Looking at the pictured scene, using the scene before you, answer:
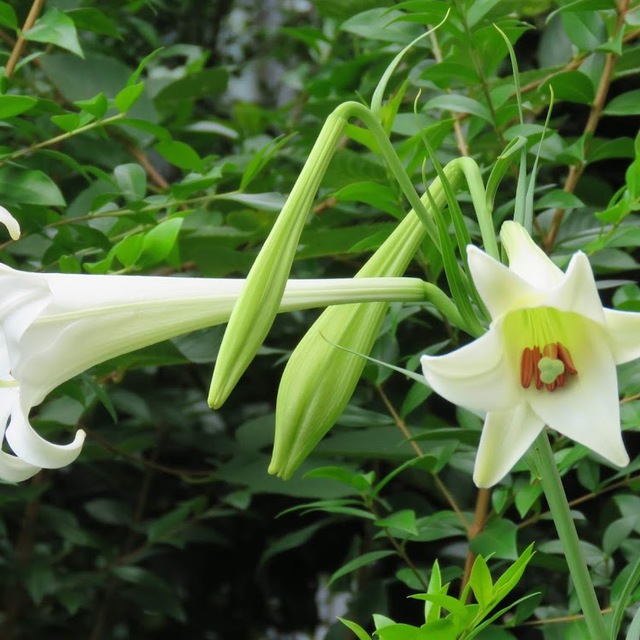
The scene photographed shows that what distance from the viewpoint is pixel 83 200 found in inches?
42.6

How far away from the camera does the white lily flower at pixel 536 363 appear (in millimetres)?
448

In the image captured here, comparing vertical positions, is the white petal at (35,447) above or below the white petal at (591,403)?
below

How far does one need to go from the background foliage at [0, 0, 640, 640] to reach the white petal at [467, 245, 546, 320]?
12.1 inches

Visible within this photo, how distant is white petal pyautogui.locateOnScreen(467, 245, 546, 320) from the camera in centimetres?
44

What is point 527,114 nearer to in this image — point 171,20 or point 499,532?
point 499,532

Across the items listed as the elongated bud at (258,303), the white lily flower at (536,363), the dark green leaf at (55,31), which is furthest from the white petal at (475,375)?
the dark green leaf at (55,31)

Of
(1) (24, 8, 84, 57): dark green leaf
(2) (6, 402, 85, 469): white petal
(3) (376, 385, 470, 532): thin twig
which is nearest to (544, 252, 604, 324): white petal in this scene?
(2) (6, 402, 85, 469): white petal

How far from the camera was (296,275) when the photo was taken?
1178mm

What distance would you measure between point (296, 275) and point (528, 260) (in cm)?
68

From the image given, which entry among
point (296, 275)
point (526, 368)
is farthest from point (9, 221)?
point (296, 275)

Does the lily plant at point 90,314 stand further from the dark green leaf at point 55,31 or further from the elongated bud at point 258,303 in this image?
the dark green leaf at point 55,31

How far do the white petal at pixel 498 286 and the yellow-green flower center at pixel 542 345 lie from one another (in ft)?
0.17

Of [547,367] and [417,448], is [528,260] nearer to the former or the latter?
[547,367]

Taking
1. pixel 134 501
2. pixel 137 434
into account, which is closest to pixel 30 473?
pixel 137 434
